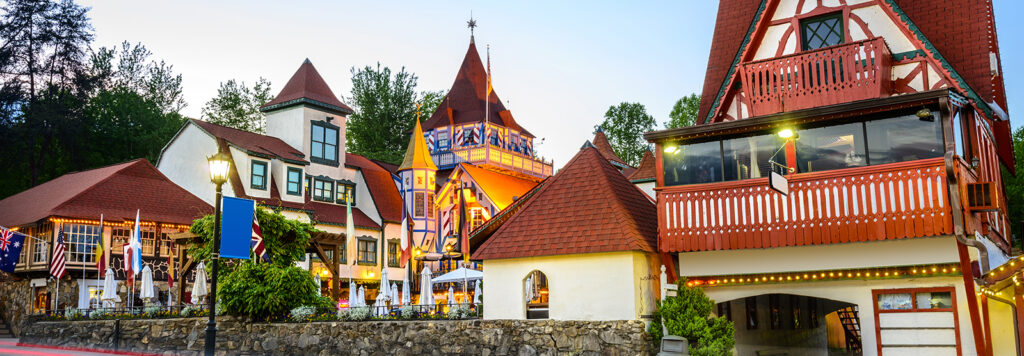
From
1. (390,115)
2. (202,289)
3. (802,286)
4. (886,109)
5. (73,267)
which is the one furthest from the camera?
(390,115)

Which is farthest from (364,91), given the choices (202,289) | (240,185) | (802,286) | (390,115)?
(802,286)

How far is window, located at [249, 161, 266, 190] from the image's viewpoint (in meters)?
38.8

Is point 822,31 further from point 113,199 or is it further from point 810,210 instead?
point 113,199

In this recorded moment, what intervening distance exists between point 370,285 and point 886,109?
30924mm

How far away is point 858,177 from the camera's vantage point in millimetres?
16844

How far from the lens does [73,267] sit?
33.8 meters

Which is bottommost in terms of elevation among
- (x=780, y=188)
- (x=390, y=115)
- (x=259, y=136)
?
(x=780, y=188)

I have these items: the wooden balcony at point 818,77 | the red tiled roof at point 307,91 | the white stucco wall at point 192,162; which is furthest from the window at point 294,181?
the wooden balcony at point 818,77

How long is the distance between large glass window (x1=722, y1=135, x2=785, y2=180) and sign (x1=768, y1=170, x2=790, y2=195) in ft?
3.12

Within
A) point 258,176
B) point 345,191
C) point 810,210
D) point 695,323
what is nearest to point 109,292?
point 258,176

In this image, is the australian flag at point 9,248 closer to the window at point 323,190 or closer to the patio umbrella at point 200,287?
the patio umbrella at point 200,287

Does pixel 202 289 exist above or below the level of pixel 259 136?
below

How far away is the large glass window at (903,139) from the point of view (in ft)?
54.0

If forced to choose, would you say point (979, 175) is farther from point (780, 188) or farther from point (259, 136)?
point (259, 136)
